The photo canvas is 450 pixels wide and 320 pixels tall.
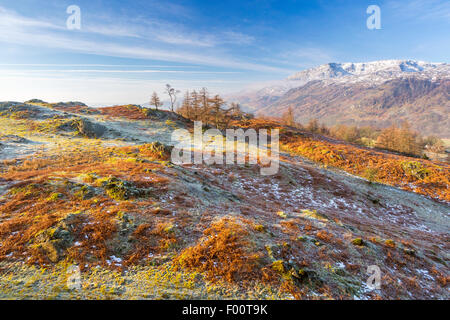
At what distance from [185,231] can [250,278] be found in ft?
13.4

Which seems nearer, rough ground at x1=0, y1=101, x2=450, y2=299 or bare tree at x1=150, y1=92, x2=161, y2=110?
rough ground at x1=0, y1=101, x2=450, y2=299

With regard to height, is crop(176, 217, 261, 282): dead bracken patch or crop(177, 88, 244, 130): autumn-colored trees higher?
crop(177, 88, 244, 130): autumn-colored trees

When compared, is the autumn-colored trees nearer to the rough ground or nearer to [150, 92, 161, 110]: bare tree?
[150, 92, 161, 110]: bare tree

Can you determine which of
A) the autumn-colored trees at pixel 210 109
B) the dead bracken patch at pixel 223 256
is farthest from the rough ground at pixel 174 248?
the autumn-colored trees at pixel 210 109

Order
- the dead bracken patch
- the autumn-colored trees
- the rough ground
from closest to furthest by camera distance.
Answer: the rough ground
the dead bracken patch
the autumn-colored trees

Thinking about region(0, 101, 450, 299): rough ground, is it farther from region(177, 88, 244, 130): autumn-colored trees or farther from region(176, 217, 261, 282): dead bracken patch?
region(177, 88, 244, 130): autumn-colored trees

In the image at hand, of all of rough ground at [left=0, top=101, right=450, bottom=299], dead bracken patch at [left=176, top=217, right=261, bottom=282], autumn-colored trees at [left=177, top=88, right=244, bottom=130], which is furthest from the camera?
autumn-colored trees at [left=177, top=88, right=244, bottom=130]

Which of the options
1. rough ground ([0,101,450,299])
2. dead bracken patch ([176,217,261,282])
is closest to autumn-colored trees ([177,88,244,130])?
rough ground ([0,101,450,299])
